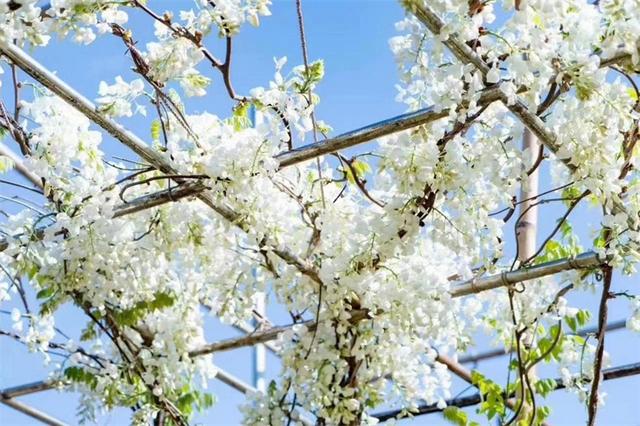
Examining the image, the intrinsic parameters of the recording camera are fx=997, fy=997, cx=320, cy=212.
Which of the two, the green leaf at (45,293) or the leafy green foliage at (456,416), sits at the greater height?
the green leaf at (45,293)

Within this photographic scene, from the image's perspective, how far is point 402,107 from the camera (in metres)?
2.77

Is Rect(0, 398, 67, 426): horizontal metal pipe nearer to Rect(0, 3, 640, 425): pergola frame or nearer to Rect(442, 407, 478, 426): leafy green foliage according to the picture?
Rect(0, 3, 640, 425): pergola frame

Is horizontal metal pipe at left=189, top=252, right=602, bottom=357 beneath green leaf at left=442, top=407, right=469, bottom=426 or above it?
above

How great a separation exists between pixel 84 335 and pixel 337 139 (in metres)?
1.62

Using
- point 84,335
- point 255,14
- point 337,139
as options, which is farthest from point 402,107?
point 84,335

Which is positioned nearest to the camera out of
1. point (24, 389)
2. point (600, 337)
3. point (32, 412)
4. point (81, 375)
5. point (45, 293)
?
point (600, 337)

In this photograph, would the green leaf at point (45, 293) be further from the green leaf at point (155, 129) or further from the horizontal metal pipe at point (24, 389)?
the horizontal metal pipe at point (24, 389)

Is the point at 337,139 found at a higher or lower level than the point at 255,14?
lower

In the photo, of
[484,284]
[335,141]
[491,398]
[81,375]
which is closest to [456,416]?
[491,398]

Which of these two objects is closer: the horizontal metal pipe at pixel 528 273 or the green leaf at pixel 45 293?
the horizontal metal pipe at pixel 528 273

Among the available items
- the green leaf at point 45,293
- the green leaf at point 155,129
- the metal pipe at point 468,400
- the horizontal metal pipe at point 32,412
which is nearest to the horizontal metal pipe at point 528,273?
the metal pipe at point 468,400

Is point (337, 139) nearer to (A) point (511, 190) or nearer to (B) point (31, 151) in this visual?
(A) point (511, 190)

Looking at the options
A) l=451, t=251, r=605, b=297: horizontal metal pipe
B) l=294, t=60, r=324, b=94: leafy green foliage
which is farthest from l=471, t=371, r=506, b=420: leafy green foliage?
l=294, t=60, r=324, b=94: leafy green foliage

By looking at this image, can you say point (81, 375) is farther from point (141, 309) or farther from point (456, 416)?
point (456, 416)
